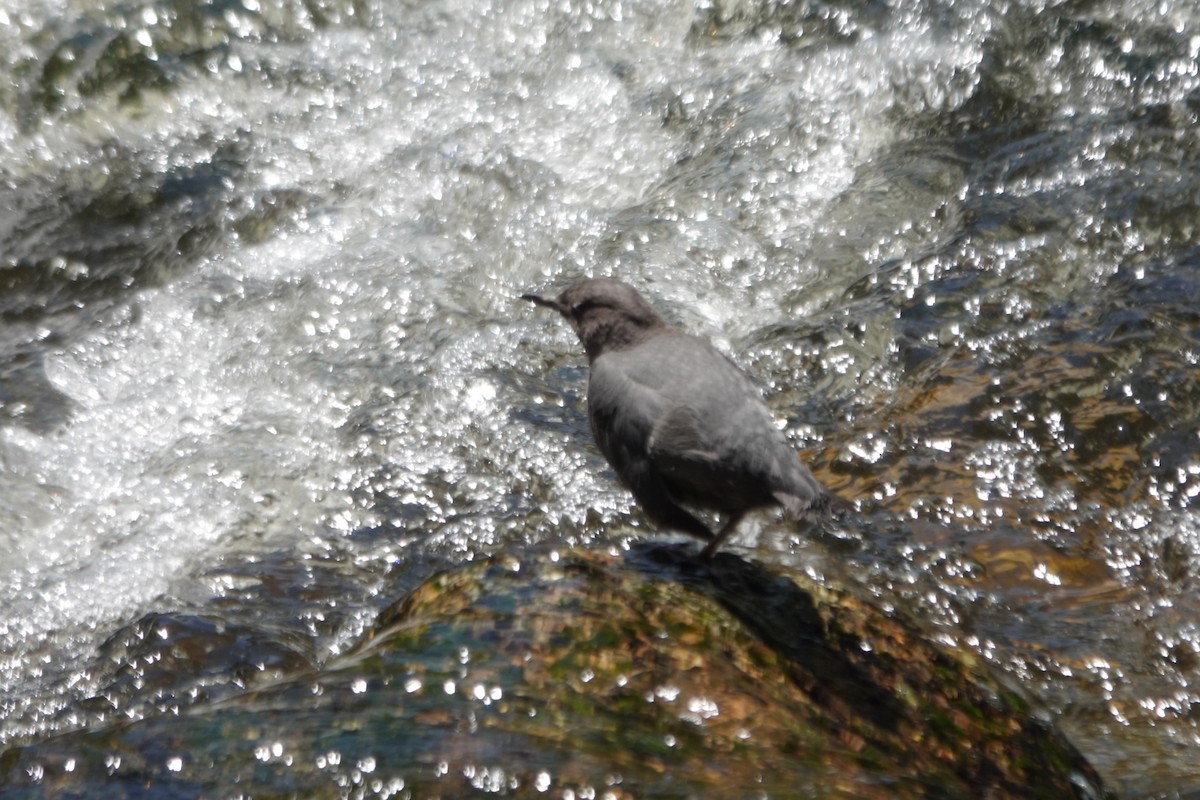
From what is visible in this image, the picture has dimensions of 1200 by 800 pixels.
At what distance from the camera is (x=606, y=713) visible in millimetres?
2850

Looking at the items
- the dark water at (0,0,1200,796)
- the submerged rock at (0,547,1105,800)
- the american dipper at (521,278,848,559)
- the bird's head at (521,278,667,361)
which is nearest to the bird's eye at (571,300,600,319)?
the bird's head at (521,278,667,361)

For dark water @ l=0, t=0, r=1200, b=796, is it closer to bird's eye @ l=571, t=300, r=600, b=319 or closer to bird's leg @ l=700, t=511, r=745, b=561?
bird's leg @ l=700, t=511, r=745, b=561

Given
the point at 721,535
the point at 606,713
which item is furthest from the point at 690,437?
the point at 606,713

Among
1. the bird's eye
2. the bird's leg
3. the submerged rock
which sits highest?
the bird's eye

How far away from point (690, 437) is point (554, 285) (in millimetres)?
2812

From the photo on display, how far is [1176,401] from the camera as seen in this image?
16.8ft

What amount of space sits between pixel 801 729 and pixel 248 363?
3900 mm

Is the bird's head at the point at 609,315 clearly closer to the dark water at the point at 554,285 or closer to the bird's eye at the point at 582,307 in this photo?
the bird's eye at the point at 582,307

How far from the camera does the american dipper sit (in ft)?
12.5

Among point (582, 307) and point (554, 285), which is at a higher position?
point (554, 285)

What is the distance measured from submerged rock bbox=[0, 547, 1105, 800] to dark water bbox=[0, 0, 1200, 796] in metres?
0.54

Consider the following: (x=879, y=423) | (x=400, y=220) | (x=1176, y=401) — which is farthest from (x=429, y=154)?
(x=1176, y=401)

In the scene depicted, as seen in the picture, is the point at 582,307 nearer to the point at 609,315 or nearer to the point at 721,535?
the point at 609,315

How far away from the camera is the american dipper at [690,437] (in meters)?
3.80
